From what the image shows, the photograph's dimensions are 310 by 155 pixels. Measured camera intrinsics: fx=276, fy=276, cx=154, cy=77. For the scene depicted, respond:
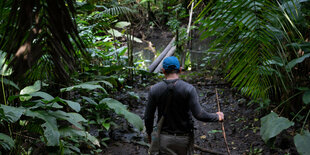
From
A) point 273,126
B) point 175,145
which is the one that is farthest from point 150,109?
point 273,126

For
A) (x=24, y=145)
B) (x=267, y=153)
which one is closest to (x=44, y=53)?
(x=24, y=145)

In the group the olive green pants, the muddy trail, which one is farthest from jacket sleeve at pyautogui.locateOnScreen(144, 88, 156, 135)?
the muddy trail

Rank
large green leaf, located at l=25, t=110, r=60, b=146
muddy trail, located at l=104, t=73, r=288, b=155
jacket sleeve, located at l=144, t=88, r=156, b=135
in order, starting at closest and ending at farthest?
large green leaf, located at l=25, t=110, r=60, b=146 → jacket sleeve, located at l=144, t=88, r=156, b=135 → muddy trail, located at l=104, t=73, r=288, b=155

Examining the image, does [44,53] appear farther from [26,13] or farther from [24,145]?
[24,145]

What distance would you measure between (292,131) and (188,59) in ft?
22.4

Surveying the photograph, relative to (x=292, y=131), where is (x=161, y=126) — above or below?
above

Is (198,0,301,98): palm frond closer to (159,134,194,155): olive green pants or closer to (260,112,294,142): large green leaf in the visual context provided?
(260,112,294,142): large green leaf

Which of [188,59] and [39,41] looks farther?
[188,59]

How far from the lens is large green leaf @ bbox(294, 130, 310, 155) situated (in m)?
1.41

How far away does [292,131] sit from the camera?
11.4 ft

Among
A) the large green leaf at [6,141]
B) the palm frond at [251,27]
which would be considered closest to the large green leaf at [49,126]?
the large green leaf at [6,141]

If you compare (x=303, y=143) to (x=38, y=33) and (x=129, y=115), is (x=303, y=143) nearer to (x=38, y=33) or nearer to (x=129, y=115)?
(x=38, y=33)

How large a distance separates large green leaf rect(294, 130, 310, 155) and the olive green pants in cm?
130

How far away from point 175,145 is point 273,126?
3.97ft
